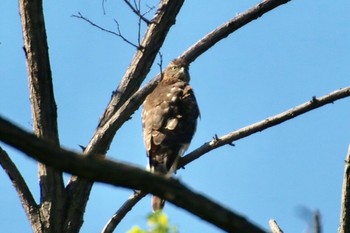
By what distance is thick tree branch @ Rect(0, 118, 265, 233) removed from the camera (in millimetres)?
1935

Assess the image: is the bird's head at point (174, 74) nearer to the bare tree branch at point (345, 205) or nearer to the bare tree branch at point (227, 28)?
the bare tree branch at point (227, 28)

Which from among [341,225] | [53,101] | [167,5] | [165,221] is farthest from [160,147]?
[165,221]

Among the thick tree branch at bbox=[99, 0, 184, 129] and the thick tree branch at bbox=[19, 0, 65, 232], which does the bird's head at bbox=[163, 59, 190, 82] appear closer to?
the thick tree branch at bbox=[99, 0, 184, 129]

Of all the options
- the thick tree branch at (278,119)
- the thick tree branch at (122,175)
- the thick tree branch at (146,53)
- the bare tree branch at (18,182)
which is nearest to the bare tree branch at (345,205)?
the thick tree branch at (278,119)

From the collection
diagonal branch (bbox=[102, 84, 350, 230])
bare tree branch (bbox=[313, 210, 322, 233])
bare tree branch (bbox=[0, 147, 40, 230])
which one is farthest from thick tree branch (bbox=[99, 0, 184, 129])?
bare tree branch (bbox=[313, 210, 322, 233])

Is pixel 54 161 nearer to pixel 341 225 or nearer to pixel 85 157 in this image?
pixel 85 157

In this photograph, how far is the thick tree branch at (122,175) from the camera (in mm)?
1935

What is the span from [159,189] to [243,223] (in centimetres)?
22

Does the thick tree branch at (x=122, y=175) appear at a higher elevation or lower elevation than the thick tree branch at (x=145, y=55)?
lower

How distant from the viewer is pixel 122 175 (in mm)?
1948

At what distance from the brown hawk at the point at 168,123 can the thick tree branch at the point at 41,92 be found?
1697 millimetres

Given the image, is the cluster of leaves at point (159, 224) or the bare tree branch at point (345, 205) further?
the bare tree branch at point (345, 205)

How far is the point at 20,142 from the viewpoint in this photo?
76.9 inches

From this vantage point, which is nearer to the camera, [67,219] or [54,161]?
[54,161]
